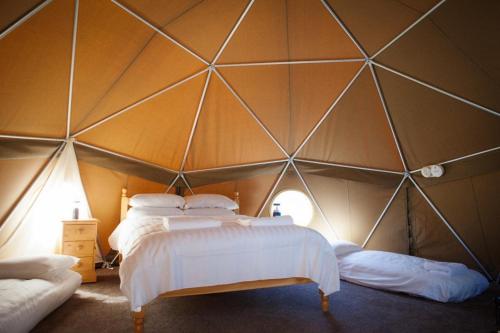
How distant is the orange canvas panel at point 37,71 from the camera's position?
4242 millimetres

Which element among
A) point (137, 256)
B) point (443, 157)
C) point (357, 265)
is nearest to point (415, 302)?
point (357, 265)

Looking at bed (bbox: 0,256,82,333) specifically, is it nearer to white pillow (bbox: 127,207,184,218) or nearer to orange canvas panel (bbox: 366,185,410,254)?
white pillow (bbox: 127,207,184,218)

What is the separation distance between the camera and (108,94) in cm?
590

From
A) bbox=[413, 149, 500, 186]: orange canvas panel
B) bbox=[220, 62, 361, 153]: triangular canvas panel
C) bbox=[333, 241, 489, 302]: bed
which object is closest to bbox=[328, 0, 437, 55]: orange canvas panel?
bbox=[220, 62, 361, 153]: triangular canvas panel

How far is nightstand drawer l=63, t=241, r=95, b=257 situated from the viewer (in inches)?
226

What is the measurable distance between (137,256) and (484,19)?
500 centimetres

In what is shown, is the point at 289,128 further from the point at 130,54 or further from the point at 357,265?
the point at 130,54

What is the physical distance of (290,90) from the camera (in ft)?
22.9

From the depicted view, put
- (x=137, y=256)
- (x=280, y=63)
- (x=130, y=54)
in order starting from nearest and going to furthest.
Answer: (x=137, y=256)
(x=130, y=54)
(x=280, y=63)

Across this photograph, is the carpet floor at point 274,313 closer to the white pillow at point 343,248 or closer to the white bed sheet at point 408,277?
the white bed sheet at point 408,277

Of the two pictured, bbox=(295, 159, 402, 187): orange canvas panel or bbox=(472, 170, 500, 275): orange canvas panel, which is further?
bbox=(295, 159, 402, 187): orange canvas panel

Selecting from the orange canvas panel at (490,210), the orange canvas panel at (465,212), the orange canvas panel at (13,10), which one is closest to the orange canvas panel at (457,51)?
the orange canvas panel at (490,210)

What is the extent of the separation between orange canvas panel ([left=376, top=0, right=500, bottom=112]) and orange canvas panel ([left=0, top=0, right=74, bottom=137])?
186 inches

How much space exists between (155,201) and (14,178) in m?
2.45
